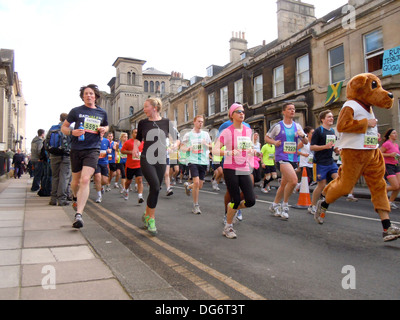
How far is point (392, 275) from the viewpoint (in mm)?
3197

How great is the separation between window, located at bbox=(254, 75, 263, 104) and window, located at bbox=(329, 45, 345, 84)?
647cm

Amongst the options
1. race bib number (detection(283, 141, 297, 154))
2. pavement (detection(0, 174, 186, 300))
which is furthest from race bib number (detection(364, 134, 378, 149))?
pavement (detection(0, 174, 186, 300))

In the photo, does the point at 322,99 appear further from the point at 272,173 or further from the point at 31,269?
the point at 31,269

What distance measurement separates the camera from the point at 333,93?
16.9 metres

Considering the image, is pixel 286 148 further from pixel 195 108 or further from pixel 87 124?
pixel 195 108

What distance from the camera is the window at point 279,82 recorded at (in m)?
21.4

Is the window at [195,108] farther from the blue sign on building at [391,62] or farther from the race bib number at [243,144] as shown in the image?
the race bib number at [243,144]

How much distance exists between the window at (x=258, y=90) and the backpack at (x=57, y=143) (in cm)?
1813

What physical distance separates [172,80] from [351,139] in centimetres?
4387

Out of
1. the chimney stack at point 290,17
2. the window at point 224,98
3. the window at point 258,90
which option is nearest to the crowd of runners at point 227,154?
the window at point 258,90

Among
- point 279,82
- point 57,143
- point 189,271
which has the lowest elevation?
point 189,271

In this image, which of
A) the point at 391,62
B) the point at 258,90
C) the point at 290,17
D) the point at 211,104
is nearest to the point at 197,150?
the point at 391,62

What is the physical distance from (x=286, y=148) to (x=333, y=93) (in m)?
12.3

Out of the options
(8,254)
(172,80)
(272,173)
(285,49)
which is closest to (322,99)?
Answer: (285,49)
